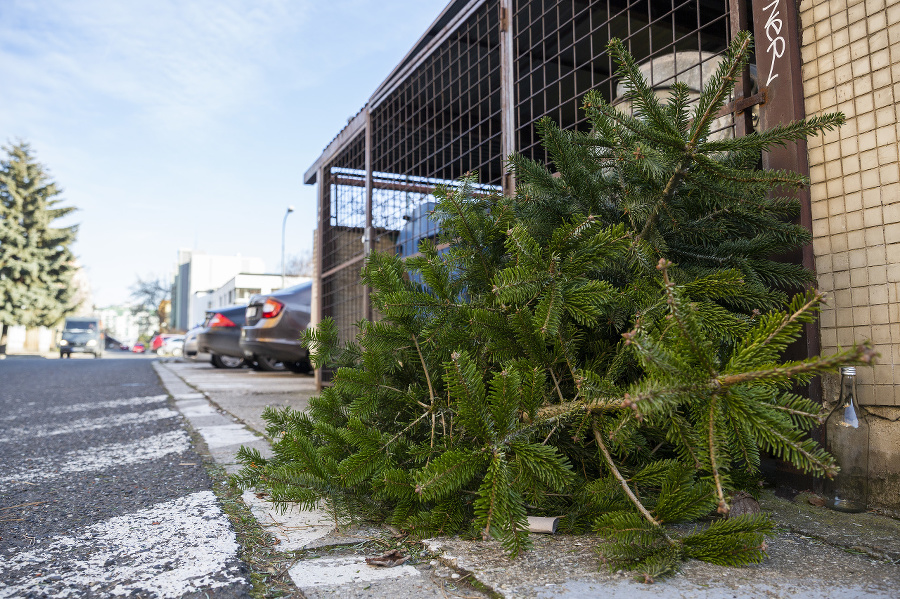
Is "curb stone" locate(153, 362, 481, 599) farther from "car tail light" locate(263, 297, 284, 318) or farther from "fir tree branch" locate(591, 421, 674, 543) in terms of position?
"car tail light" locate(263, 297, 284, 318)

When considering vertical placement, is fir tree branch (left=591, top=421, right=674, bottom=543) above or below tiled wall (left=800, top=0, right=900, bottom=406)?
below

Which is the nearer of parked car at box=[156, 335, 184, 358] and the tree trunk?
the tree trunk

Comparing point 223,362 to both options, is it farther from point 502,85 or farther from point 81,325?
point 81,325

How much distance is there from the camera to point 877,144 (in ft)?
6.29

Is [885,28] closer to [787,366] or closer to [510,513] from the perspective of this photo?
[787,366]

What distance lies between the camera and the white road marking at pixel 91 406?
509cm

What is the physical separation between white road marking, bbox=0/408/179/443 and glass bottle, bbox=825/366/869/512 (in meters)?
4.50

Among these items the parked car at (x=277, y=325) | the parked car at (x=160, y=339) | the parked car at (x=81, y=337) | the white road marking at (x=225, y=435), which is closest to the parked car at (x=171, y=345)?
the parked car at (x=160, y=339)

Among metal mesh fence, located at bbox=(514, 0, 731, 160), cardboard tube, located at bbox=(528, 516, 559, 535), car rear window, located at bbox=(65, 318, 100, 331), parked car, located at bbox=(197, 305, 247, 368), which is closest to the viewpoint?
cardboard tube, located at bbox=(528, 516, 559, 535)

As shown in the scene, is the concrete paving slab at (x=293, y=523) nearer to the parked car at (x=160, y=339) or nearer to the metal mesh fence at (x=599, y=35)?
the metal mesh fence at (x=599, y=35)

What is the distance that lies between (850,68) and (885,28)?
15 centimetres

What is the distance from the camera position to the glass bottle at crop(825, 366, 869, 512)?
1.88 m

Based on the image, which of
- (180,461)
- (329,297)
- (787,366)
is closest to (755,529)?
(787,366)

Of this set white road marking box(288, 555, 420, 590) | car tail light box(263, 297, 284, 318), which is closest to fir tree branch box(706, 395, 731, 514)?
white road marking box(288, 555, 420, 590)
